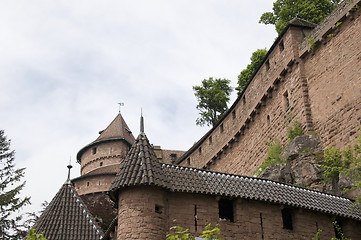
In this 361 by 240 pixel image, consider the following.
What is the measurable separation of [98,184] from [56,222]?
28.0 metres

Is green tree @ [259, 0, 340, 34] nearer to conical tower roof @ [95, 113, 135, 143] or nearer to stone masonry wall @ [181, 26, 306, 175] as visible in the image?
stone masonry wall @ [181, 26, 306, 175]

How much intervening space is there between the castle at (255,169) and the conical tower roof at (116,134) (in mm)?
13848

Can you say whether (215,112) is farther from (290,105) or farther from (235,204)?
(235,204)

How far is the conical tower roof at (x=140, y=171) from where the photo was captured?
13875 millimetres

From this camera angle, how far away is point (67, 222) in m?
16.8

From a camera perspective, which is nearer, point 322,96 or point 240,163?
point 322,96

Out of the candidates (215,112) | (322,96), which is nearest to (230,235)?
(322,96)

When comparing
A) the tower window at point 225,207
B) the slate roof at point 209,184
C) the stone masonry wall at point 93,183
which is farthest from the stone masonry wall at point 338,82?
the stone masonry wall at point 93,183

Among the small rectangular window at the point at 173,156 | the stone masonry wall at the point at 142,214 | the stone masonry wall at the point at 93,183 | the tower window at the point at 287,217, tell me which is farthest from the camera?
the small rectangular window at the point at 173,156

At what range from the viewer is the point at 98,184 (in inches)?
1751

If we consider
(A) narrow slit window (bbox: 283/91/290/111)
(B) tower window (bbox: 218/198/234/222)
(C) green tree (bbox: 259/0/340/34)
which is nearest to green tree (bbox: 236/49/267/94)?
(C) green tree (bbox: 259/0/340/34)

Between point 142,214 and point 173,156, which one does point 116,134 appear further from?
point 142,214

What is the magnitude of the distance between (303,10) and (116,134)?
23258 millimetres

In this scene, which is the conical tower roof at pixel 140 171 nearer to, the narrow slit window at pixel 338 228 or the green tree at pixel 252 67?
the narrow slit window at pixel 338 228
